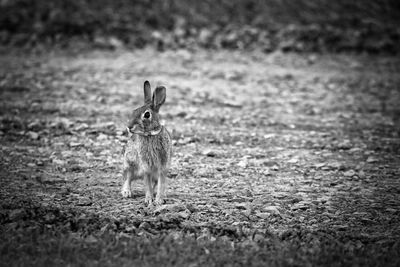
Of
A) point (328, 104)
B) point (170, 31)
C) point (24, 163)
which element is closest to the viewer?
point (24, 163)

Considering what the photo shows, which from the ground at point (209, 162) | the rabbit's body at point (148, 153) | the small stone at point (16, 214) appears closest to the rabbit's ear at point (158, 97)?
the rabbit's body at point (148, 153)

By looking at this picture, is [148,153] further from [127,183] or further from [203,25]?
[203,25]

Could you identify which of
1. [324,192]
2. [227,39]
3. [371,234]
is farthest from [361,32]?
[371,234]

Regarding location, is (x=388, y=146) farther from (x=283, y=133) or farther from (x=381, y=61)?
(x=381, y=61)

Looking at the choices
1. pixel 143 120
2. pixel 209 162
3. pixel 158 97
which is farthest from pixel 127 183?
pixel 209 162

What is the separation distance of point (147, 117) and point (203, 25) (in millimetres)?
12713

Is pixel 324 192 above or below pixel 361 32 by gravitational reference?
below

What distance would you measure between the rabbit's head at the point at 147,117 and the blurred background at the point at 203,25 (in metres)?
10.7

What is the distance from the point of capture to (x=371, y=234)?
6.92m

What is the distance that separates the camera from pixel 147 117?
741 cm

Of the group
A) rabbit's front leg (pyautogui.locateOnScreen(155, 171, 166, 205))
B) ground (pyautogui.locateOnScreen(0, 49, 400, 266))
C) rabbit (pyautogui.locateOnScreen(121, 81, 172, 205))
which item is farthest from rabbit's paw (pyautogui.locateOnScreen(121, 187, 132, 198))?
rabbit's front leg (pyautogui.locateOnScreen(155, 171, 166, 205))

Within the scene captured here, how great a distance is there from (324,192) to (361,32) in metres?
12.7

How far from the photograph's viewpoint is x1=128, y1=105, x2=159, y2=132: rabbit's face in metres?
7.30

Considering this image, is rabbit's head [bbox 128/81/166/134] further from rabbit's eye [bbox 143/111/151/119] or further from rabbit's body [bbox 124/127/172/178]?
rabbit's body [bbox 124/127/172/178]
